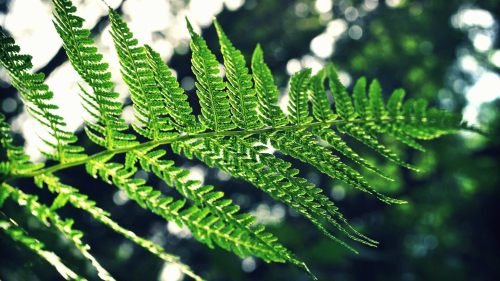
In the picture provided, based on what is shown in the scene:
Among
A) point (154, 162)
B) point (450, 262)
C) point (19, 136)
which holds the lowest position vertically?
point (450, 262)

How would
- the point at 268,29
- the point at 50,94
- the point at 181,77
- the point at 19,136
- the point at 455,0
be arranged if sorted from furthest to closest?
the point at 455,0 < the point at 268,29 < the point at 181,77 < the point at 19,136 < the point at 50,94

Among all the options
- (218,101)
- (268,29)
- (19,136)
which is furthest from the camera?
(268,29)

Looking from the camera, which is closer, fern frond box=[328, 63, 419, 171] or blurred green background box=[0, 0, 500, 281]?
fern frond box=[328, 63, 419, 171]

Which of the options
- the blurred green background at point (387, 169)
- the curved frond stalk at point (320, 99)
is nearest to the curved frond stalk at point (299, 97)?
the curved frond stalk at point (320, 99)

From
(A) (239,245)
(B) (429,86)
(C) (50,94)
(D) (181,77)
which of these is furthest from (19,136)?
(B) (429,86)

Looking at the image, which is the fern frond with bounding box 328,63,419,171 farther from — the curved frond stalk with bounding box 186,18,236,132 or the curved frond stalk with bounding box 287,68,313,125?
the curved frond stalk with bounding box 186,18,236,132

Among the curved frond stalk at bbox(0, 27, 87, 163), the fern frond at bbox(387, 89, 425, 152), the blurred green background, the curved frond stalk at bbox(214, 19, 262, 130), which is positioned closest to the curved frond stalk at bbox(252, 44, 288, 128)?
the curved frond stalk at bbox(214, 19, 262, 130)

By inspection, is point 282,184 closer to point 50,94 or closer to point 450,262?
point 50,94

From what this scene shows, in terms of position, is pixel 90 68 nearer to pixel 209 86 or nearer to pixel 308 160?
pixel 209 86
